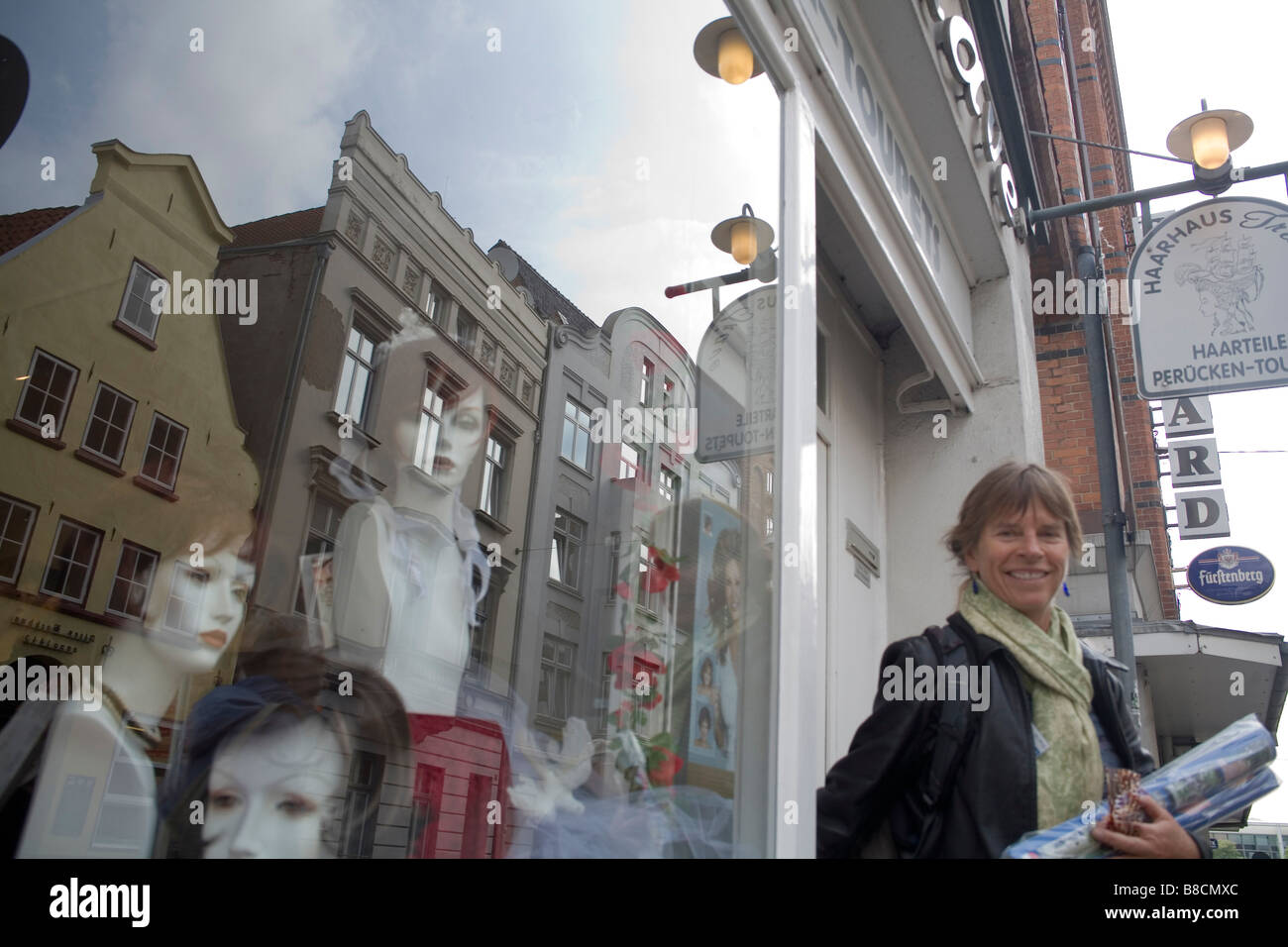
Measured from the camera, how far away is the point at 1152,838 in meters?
1.48

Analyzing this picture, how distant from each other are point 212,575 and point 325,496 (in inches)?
8.1

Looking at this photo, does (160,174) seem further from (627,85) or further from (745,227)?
(745,227)

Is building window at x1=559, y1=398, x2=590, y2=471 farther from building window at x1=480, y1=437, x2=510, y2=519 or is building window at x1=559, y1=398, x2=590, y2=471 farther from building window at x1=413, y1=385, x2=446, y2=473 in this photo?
building window at x1=413, y1=385, x2=446, y2=473

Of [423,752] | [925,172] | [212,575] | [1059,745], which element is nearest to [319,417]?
[212,575]

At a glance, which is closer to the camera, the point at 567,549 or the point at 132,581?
the point at 132,581

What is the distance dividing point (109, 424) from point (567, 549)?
0.82 meters

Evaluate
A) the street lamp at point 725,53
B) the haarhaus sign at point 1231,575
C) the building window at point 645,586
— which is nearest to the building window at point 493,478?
the building window at point 645,586

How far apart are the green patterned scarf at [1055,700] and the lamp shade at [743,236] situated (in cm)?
99

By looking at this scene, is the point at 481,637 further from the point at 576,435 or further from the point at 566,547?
the point at 576,435

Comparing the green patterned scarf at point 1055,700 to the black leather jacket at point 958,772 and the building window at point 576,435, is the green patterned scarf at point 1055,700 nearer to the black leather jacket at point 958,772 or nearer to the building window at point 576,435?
the black leather jacket at point 958,772

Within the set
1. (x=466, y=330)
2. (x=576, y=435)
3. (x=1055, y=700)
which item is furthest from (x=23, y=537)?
(x=1055, y=700)

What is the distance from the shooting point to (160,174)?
1269 millimetres
